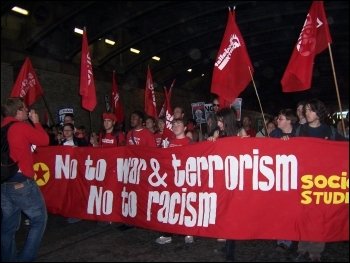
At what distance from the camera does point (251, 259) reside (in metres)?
5.00

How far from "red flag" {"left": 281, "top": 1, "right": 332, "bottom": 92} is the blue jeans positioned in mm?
3700

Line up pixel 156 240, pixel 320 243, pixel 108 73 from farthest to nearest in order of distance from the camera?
pixel 108 73 → pixel 156 240 → pixel 320 243

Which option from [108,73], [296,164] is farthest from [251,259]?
[108,73]

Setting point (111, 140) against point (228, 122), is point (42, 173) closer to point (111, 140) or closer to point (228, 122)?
point (111, 140)

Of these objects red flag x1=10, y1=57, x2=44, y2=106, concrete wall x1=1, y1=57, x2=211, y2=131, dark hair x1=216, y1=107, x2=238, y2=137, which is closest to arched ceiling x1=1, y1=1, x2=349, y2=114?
concrete wall x1=1, y1=57, x2=211, y2=131

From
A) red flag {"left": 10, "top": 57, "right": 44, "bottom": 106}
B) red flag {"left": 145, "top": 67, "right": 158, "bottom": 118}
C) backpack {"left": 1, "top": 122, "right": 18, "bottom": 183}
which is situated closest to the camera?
backpack {"left": 1, "top": 122, "right": 18, "bottom": 183}

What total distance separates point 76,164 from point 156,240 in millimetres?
1819

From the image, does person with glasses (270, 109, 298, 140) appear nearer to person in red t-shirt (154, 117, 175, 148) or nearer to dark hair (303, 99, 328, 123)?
dark hair (303, 99, 328, 123)

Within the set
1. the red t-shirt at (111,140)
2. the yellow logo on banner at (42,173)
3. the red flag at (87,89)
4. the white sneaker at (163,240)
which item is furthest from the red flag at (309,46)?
the yellow logo on banner at (42,173)

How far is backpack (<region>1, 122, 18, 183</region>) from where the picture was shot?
14.1ft

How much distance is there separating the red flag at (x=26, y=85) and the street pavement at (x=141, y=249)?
3046 millimetres

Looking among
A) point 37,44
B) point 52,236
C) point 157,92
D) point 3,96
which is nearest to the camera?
point 52,236

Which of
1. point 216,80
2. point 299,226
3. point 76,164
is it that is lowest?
point 299,226

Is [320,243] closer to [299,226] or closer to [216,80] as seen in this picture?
[299,226]
